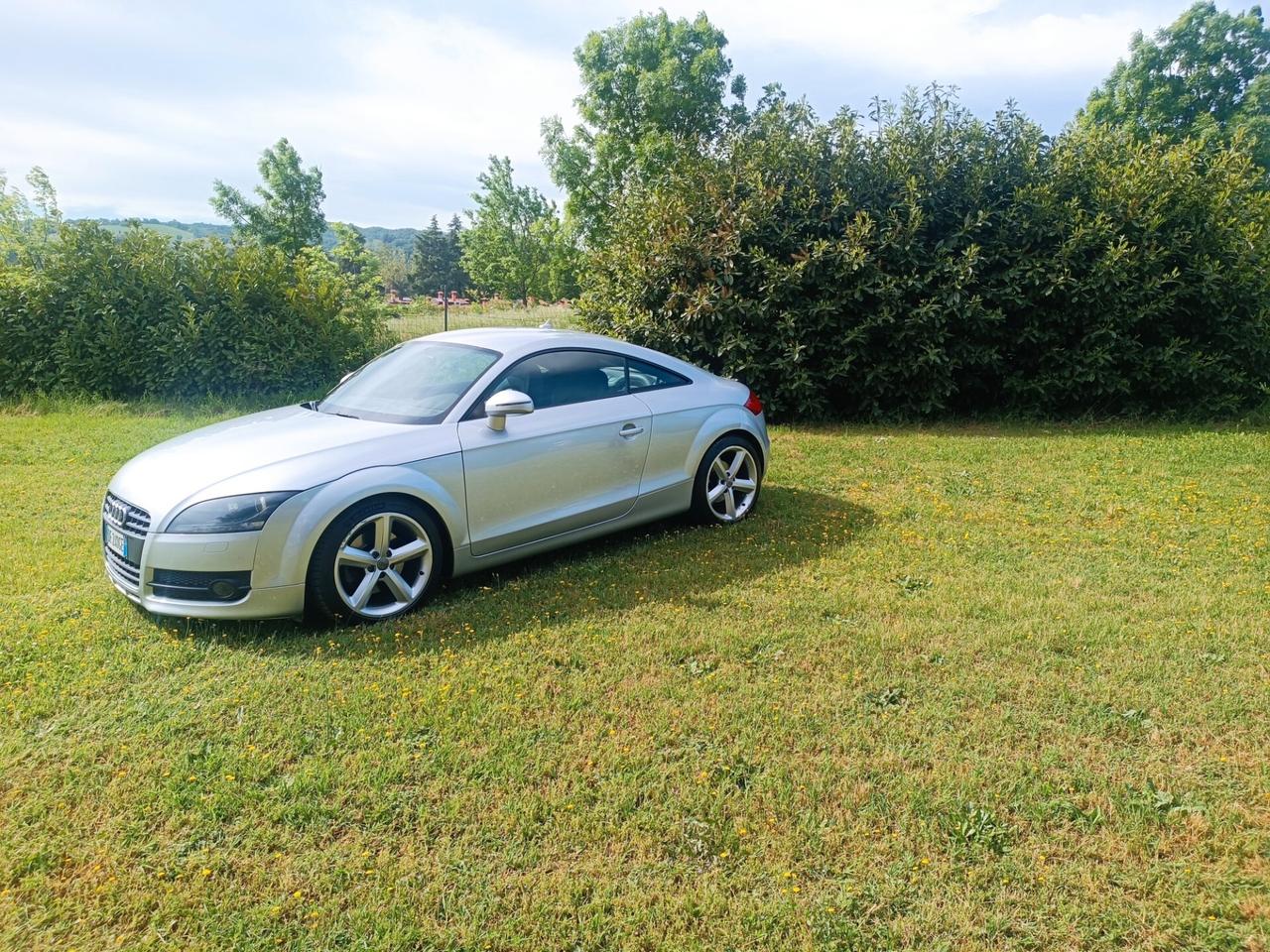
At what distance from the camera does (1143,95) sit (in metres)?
31.0

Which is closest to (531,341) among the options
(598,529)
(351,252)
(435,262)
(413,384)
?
(413,384)

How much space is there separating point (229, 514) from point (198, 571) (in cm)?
32

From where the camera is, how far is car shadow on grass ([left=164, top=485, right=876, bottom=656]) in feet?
13.5

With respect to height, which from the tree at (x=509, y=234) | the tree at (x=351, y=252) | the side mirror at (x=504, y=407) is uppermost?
the tree at (x=509, y=234)

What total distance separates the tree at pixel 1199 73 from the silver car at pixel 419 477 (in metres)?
32.1

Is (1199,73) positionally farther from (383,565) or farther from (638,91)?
(383,565)

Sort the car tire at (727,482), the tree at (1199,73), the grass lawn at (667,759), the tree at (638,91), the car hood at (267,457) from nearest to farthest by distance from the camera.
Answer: the grass lawn at (667,759)
the car hood at (267,457)
the car tire at (727,482)
the tree at (1199,73)
the tree at (638,91)

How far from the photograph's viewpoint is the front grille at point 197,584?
3973 millimetres

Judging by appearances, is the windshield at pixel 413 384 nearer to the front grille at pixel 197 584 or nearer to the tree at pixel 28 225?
the front grille at pixel 197 584

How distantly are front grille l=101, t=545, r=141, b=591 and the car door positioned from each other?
165cm

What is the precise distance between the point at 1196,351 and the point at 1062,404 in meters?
1.59

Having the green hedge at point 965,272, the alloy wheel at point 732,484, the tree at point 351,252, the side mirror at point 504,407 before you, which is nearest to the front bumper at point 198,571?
the side mirror at point 504,407

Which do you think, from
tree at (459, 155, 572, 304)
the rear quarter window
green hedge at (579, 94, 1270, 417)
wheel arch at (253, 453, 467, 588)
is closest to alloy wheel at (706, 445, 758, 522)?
the rear quarter window

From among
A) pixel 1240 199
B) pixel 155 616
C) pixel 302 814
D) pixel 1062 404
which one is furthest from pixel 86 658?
pixel 1240 199
